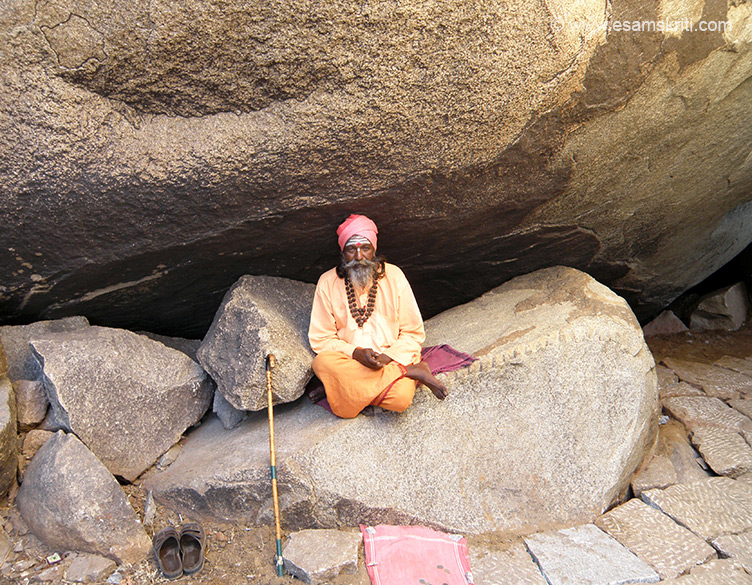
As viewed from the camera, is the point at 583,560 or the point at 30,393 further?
the point at 30,393

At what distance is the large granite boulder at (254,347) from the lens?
129 inches

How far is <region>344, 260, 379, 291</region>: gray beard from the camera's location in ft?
11.0

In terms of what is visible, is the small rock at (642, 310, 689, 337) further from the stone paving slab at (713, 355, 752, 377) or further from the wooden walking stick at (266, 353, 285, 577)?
the wooden walking stick at (266, 353, 285, 577)

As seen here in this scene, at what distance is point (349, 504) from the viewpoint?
288 centimetres

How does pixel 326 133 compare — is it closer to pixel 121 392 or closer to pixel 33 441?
pixel 121 392

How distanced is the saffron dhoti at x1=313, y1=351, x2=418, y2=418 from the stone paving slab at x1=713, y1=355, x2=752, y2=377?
3.26 m

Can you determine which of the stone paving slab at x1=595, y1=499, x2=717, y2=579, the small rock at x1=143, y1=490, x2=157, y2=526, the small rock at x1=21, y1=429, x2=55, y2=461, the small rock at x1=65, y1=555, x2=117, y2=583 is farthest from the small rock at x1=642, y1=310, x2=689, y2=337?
the small rock at x1=21, y1=429, x2=55, y2=461

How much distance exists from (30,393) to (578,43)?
3.60 meters

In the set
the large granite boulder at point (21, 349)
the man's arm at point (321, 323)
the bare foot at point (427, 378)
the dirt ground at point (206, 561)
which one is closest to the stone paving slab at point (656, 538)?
the dirt ground at point (206, 561)

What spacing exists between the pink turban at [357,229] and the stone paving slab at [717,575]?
2.27m

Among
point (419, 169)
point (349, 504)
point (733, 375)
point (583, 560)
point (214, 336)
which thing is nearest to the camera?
point (583, 560)

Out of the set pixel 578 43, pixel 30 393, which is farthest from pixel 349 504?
pixel 578 43

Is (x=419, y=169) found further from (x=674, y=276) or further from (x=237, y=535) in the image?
(x=674, y=276)

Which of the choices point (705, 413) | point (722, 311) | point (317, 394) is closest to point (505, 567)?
point (317, 394)
